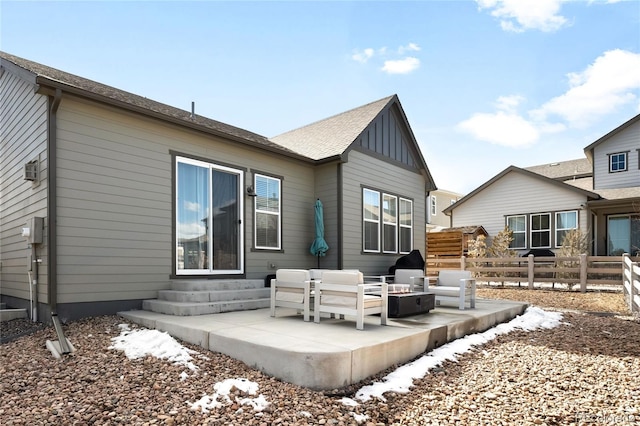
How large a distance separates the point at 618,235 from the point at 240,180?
1717 cm

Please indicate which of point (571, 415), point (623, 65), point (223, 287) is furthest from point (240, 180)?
point (623, 65)

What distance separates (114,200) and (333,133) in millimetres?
6244

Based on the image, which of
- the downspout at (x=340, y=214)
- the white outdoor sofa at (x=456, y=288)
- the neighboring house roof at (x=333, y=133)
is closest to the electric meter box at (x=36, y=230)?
the neighboring house roof at (x=333, y=133)

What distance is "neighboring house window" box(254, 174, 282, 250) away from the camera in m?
8.46

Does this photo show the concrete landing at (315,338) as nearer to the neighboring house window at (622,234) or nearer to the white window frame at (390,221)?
the white window frame at (390,221)

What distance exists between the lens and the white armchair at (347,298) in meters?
4.86

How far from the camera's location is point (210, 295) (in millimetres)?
6332

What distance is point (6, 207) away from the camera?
792 centimetres

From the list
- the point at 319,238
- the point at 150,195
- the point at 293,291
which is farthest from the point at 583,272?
the point at 150,195

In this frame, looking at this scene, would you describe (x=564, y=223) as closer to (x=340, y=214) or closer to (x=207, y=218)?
(x=340, y=214)

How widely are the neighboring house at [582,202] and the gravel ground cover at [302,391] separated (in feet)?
45.7

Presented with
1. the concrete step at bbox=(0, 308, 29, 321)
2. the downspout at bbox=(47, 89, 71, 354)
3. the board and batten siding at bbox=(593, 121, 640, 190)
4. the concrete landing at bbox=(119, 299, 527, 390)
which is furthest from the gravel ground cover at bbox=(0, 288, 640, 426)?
the board and batten siding at bbox=(593, 121, 640, 190)

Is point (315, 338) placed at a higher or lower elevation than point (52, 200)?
lower

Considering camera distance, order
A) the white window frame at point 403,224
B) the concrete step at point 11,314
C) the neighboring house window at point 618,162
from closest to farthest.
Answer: the concrete step at point 11,314 → the white window frame at point 403,224 → the neighboring house window at point 618,162
